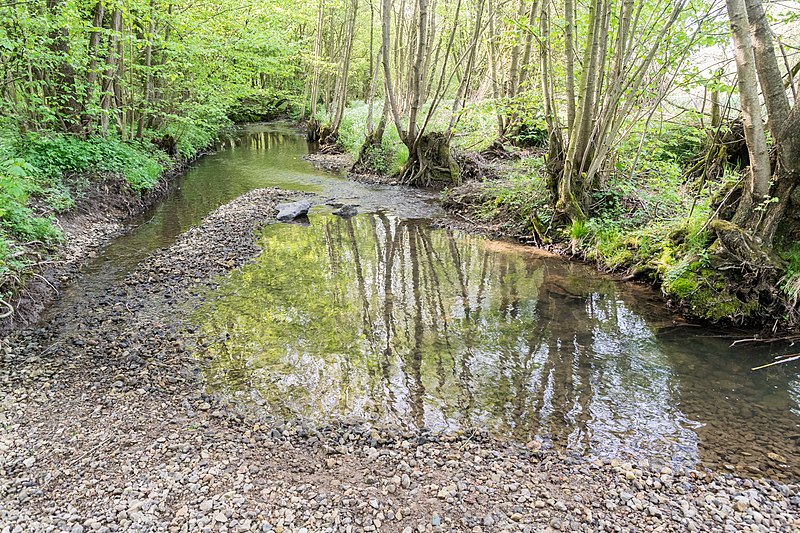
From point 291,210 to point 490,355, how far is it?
885 cm

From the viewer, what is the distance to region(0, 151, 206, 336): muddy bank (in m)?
7.29

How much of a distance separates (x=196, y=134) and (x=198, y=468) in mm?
21696

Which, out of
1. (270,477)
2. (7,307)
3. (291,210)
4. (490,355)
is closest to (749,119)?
(490,355)

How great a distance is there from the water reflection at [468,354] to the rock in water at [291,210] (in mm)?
3412

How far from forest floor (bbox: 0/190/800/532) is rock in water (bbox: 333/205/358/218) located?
29.2ft

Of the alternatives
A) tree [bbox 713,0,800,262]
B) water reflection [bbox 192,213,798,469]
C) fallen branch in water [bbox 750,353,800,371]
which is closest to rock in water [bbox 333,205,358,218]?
water reflection [bbox 192,213,798,469]

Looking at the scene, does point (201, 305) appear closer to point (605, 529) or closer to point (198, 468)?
point (198, 468)

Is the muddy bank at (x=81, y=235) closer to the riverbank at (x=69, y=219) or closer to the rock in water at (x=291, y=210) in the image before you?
the riverbank at (x=69, y=219)

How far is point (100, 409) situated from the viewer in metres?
5.14

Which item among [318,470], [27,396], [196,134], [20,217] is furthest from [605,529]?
[196,134]

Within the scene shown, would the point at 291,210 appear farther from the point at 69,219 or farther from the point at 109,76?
the point at 109,76

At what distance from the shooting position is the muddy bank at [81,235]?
23.9 feet

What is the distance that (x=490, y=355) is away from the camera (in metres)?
6.56

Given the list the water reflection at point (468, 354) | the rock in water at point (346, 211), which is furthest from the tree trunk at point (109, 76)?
the water reflection at point (468, 354)
